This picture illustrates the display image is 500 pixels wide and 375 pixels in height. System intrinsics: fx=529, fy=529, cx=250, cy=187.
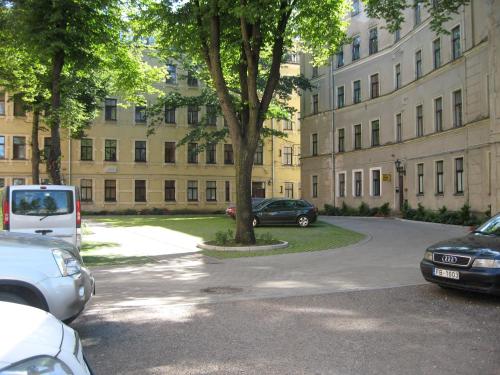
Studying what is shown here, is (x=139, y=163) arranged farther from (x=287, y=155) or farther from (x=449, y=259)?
(x=449, y=259)

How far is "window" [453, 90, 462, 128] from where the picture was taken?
93.9ft

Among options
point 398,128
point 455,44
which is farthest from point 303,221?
point 398,128

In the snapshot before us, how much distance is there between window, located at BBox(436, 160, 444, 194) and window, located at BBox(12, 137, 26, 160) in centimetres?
3326

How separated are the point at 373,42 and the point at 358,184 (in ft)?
34.9

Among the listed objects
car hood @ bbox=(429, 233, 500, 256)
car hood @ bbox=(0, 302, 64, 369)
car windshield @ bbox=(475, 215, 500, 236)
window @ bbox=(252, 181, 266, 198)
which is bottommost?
car hood @ bbox=(429, 233, 500, 256)

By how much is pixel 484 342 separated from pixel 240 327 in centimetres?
287

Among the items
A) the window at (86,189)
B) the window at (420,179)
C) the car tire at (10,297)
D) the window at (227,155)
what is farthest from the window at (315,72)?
the car tire at (10,297)

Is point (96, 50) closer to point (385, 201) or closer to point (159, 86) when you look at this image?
point (385, 201)

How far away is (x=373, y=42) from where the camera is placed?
129 ft

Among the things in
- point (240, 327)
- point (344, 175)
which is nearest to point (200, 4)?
point (240, 327)

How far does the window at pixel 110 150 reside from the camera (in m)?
48.2

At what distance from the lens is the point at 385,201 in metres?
36.7

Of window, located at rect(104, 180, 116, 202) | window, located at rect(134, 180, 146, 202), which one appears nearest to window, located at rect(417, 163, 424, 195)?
window, located at rect(134, 180, 146, 202)

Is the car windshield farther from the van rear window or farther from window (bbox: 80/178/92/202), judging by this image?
window (bbox: 80/178/92/202)
